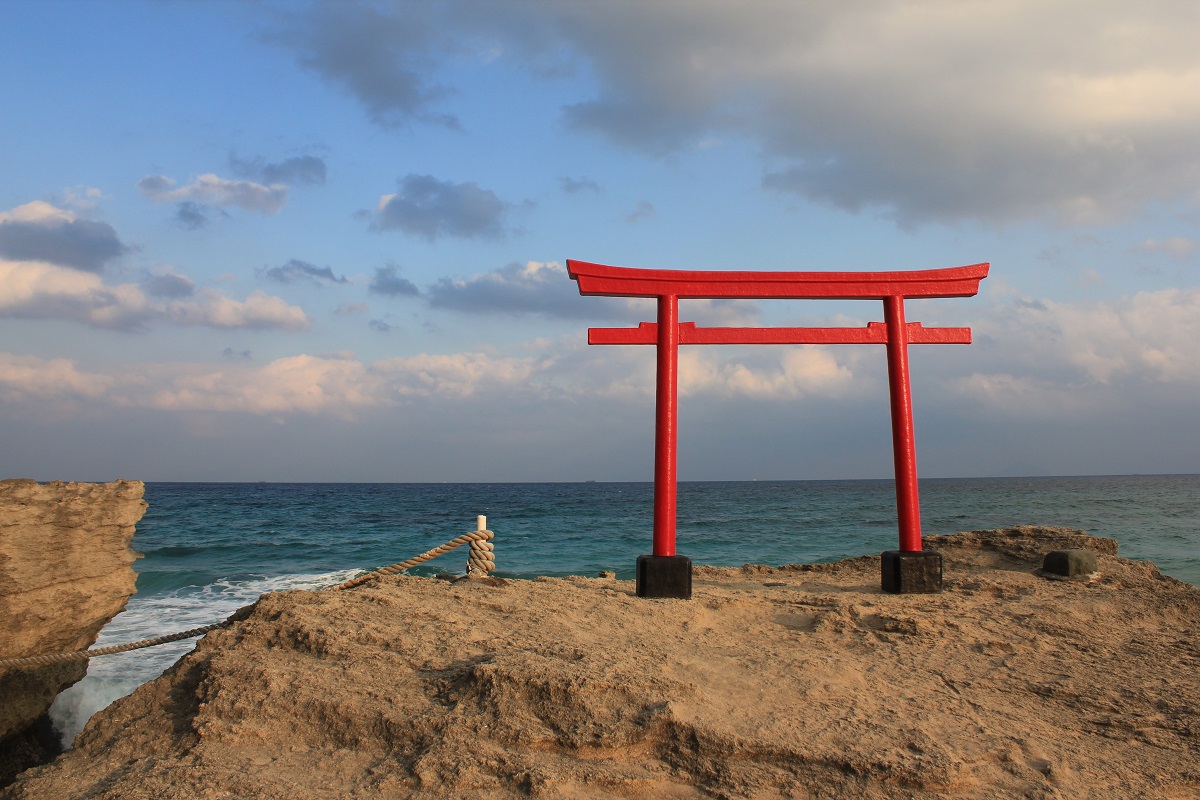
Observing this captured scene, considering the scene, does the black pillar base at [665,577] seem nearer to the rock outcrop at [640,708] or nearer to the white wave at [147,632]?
the rock outcrop at [640,708]

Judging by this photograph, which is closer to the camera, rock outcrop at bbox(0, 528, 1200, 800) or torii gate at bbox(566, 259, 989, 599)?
rock outcrop at bbox(0, 528, 1200, 800)

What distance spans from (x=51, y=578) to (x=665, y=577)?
3.56 metres

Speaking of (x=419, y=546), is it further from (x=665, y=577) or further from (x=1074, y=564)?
(x=1074, y=564)

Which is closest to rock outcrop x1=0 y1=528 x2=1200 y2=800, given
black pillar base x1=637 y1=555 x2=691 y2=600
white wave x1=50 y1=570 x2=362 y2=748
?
black pillar base x1=637 y1=555 x2=691 y2=600

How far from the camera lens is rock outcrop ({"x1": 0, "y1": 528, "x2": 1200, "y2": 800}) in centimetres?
239

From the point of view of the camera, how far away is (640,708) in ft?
8.89

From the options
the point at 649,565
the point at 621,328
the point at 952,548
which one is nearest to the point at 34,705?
the point at 649,565

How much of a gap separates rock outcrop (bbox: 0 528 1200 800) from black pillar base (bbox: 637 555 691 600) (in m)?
0.51

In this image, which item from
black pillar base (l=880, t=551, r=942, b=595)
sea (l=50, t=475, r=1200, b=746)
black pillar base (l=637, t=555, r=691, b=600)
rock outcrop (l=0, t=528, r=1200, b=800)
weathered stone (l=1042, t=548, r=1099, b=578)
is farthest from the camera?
sea (l=50, t=475, r=1200, b=746)

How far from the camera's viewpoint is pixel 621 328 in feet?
18.1

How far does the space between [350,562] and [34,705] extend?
9939mm

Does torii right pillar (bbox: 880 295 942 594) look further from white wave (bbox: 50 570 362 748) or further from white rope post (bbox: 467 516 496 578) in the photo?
white wave (bbox: 50 570 362 748)

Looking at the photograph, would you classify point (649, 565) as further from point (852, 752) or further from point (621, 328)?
point (852, 752)

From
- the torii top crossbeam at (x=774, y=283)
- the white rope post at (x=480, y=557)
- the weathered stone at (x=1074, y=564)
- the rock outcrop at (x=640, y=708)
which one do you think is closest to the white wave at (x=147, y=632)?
the white rope post at (x=480, y=557)
